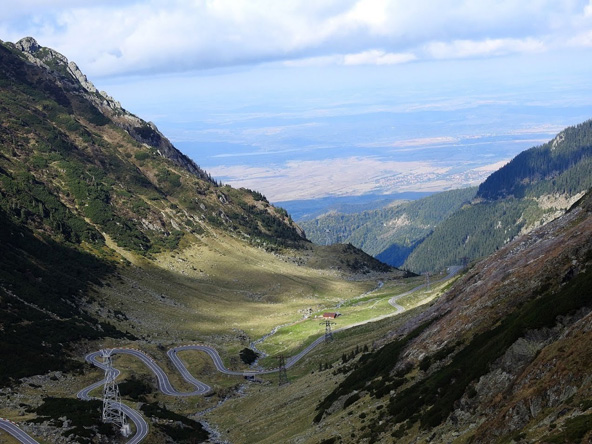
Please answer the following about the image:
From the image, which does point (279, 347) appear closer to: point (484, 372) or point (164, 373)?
point (164, 373)

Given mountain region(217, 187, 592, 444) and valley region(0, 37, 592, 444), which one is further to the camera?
valley region(0, 37, 592, 444)

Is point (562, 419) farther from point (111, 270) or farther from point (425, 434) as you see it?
point (111, 270)

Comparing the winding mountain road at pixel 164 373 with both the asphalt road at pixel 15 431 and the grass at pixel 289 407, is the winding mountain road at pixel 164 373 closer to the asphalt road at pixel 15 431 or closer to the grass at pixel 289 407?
the grass at pixel 289 407

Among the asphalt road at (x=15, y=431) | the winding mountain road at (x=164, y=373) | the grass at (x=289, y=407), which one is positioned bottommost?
the grass at (x=289, y=407)

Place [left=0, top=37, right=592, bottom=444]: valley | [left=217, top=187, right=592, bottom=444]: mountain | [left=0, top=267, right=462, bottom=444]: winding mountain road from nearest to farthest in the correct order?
[left=217, top=187, right=592, bottom=444]: mountain < [left=0, top=37, right=592, bottom=444]: valley < [left=0, top=267, right=462, bottom=444]: winding mountain road

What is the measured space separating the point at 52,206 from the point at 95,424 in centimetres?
14020

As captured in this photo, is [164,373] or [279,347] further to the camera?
[279,347]

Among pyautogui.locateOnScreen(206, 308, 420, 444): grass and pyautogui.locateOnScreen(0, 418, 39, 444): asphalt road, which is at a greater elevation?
pyautogui.locateOnScreen(0, 418, 39, 444): asphalt road

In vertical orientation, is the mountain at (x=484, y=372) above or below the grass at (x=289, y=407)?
above

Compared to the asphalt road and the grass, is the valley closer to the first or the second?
the grass

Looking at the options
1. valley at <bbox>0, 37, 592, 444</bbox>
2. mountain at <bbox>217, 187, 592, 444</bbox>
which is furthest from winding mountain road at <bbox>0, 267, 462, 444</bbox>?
mountain at <bbox>217, 187, 592, 444</bbox>

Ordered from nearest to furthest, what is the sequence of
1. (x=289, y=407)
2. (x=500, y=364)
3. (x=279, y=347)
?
1. (x=500, y=364)
2. (x=289, y=407)
3. (x=279, y=347)

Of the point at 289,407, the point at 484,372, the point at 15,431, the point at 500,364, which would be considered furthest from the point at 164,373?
the point at 500,364

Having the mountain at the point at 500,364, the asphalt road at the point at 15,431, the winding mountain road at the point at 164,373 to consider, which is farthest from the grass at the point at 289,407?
the asphalt road at the point at 15,431
